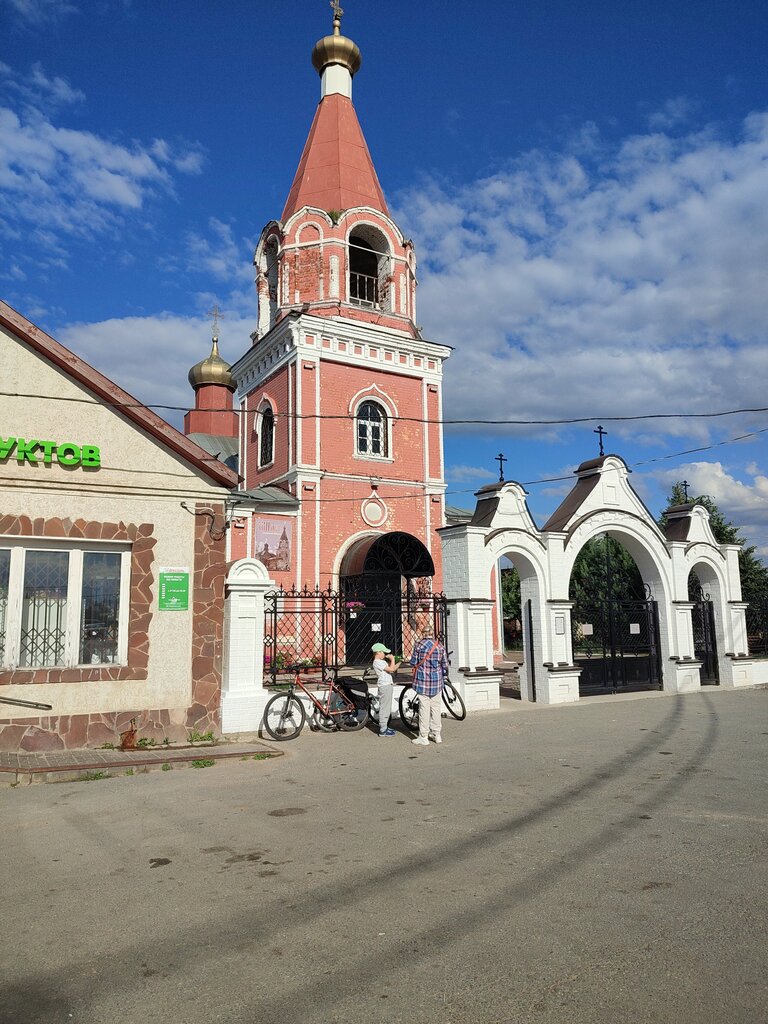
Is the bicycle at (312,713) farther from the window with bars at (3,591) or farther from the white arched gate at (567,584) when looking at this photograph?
the window with bars at (3,591)

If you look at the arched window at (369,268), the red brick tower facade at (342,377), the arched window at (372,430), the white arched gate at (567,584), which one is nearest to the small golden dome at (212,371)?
the red brick tower facade at (342,377)

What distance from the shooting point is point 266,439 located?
2350cm

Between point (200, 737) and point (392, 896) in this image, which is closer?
point (392, 896)

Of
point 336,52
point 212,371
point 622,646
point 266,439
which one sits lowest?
point 622,646

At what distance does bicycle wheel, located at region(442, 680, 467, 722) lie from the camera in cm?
1265

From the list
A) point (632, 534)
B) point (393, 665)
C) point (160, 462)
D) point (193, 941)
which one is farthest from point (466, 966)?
point (632, 534)

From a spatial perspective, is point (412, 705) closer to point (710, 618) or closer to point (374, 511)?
point (710, 618)

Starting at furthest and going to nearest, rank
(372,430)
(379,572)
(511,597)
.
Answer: (511,597)
(372,430)
(379,572)

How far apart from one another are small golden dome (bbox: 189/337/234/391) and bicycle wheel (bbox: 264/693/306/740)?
25.1m

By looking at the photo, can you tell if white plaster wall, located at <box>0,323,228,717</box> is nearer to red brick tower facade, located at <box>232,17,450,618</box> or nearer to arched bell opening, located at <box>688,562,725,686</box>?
red brick tower facade, located at <box>232,17,450,618</box>

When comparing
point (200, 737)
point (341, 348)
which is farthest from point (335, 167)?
point (200, 737)

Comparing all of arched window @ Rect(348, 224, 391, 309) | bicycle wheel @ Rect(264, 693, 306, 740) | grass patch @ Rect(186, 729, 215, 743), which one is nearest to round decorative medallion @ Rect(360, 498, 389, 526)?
arched window @ Rect(348, 224, 391, 309)

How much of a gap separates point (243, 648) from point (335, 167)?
18.1 metres

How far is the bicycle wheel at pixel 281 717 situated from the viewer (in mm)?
10766
